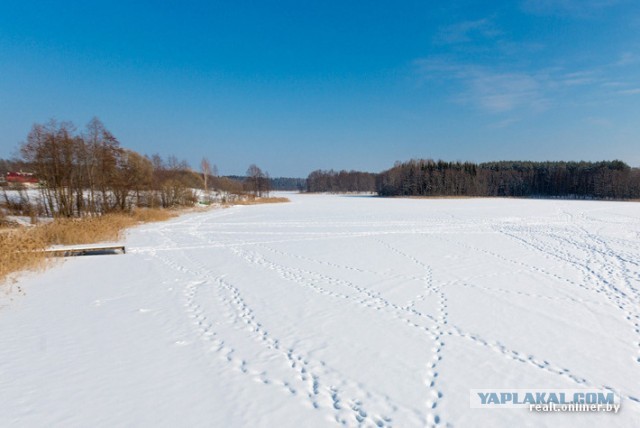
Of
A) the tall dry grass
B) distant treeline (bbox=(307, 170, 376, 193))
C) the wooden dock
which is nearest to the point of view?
the tall dry grass

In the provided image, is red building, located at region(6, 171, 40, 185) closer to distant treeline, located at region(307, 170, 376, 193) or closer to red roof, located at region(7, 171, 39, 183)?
red roof, located at region(7, 171, 39, 183)

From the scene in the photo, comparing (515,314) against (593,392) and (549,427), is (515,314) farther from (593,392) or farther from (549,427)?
(549,427)

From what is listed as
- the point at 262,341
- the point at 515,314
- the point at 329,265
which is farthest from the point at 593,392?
the point at 329,265

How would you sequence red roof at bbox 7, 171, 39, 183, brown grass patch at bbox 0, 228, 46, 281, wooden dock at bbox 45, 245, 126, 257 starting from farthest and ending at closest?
red roof at bbox 7, 171, 39, 183 < wooden dock at bbox 45, 245, 126, 257 < brown grass patch at bbox 0, 228, 46, 281

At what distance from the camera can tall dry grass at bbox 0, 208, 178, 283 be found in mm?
9047

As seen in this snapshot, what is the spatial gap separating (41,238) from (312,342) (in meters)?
13.0

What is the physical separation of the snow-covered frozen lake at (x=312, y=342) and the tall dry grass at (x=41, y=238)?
692 millimetres

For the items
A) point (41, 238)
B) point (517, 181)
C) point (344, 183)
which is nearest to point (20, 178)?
point (41, 238)

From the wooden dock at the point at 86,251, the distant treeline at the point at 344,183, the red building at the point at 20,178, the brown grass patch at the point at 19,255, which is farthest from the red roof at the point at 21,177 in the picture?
the distant treeline at the point at 344,183

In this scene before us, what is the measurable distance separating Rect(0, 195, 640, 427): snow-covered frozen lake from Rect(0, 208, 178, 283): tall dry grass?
692mm

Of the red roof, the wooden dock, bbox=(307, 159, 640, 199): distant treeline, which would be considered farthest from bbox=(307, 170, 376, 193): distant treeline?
the wooden dock

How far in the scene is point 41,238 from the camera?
41.9 ft

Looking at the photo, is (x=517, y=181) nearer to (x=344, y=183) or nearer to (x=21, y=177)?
(x=344, y=183)

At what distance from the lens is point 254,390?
3840mm
